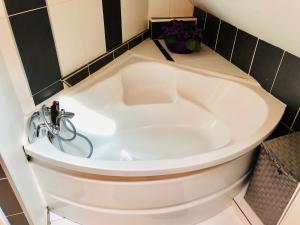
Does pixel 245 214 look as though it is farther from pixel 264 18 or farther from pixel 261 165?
pixel 264 18

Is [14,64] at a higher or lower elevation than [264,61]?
higher

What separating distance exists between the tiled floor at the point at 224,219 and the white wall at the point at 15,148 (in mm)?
134

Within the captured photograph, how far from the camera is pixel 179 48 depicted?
2.07 m

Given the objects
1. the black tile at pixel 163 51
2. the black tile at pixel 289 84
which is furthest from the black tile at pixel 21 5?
the black tile at pixel 289 84

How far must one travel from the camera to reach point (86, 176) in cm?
115

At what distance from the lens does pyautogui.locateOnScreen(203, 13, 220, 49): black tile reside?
6.59 feet

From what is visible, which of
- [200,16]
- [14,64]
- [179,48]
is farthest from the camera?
[200,16]

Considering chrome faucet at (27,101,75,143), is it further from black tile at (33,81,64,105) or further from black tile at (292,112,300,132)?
black tile at (292,112,300,132)

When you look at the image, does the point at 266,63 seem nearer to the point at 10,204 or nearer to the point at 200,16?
the point at 200,16

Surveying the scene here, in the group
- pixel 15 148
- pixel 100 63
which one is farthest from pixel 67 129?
pixel 100 63

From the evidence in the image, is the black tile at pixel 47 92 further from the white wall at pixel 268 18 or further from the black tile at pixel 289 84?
the black tile at pixel 289 84

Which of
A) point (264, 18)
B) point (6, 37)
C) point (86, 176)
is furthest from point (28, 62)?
point (264, 18)

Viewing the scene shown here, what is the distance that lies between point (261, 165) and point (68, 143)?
3.68 feet

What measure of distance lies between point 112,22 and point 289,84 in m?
1.26
